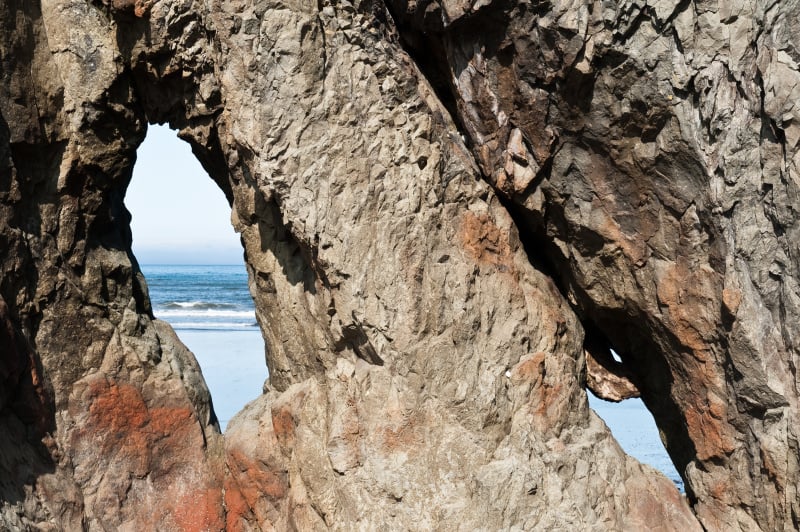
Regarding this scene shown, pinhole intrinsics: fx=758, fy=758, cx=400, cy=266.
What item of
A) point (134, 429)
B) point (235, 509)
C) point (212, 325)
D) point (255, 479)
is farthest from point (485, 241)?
point (212, 325)

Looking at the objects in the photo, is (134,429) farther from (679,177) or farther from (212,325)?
(212,325)

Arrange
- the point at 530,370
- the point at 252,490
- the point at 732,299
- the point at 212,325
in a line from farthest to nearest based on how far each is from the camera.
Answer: the point at 212,325 → the point at 252,490 → the point at 530,370 → the point at 732,299

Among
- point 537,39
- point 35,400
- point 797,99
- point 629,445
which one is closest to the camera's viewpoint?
point 797,99

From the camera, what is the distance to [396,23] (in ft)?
15.5

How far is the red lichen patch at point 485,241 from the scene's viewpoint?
14.7ft

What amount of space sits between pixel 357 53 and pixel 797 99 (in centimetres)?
234

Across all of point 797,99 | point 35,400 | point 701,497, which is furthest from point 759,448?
point 35,400

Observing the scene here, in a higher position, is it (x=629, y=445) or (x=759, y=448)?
(x=759, y=448)

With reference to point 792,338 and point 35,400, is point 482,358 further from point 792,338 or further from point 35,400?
point 35,400

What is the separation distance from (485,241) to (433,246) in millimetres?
363

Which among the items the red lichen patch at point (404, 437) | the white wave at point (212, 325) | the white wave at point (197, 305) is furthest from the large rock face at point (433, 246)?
the white wave at point (197, 305)

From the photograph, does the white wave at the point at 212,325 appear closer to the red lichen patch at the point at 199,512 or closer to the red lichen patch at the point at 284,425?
the red lichen patch at the point at 199,512

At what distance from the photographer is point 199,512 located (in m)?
4.98

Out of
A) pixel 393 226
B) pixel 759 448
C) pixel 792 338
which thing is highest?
pixel 393 226
